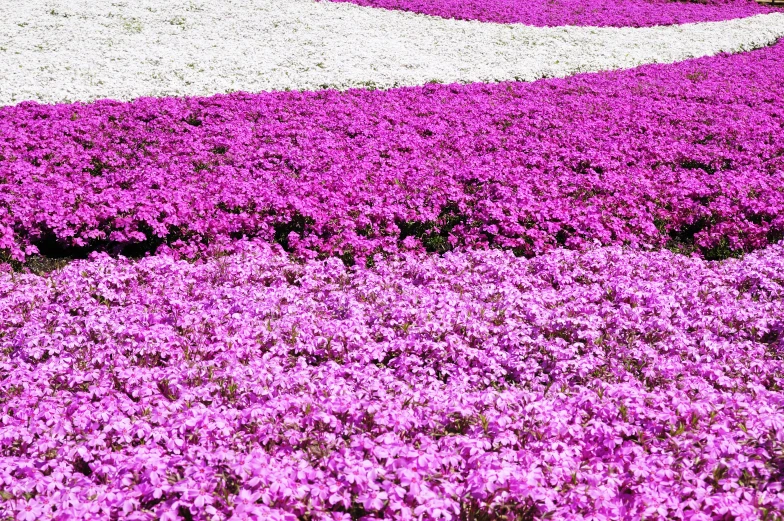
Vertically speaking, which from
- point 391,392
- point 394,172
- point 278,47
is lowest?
point 391,392

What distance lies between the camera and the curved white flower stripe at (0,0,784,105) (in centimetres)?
2084

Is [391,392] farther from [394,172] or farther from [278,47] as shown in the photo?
[278,47]

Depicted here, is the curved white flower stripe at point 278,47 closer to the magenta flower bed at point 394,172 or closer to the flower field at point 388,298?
the flower field at point 388,298

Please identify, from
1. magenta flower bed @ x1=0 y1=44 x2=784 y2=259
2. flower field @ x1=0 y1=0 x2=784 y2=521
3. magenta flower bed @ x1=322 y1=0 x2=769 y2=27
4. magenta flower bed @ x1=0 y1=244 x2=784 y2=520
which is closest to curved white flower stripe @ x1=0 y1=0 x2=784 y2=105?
flower field @ x1=0 y1=0 x2=784 y2=521

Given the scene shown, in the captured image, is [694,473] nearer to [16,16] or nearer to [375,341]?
[375,341]

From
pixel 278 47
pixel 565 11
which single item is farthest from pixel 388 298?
pixel 565 11

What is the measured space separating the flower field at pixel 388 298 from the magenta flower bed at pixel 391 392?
0.03 m

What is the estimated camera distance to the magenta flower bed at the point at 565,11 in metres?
33.8

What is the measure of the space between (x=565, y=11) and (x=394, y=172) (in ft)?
93.6

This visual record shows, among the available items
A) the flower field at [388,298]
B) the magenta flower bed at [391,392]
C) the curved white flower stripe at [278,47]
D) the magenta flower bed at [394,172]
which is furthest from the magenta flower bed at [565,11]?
the magenta flower bed at [391,392]

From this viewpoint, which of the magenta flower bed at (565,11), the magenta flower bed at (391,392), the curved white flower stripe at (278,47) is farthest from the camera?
the magenta flower bed at (565,11)

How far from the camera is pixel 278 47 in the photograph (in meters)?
25.7

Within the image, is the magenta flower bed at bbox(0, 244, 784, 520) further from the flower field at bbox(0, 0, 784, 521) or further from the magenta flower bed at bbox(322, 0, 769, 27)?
the magenta flower bed at bbox(322, 0, 769, 27)

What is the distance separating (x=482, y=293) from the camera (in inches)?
318
